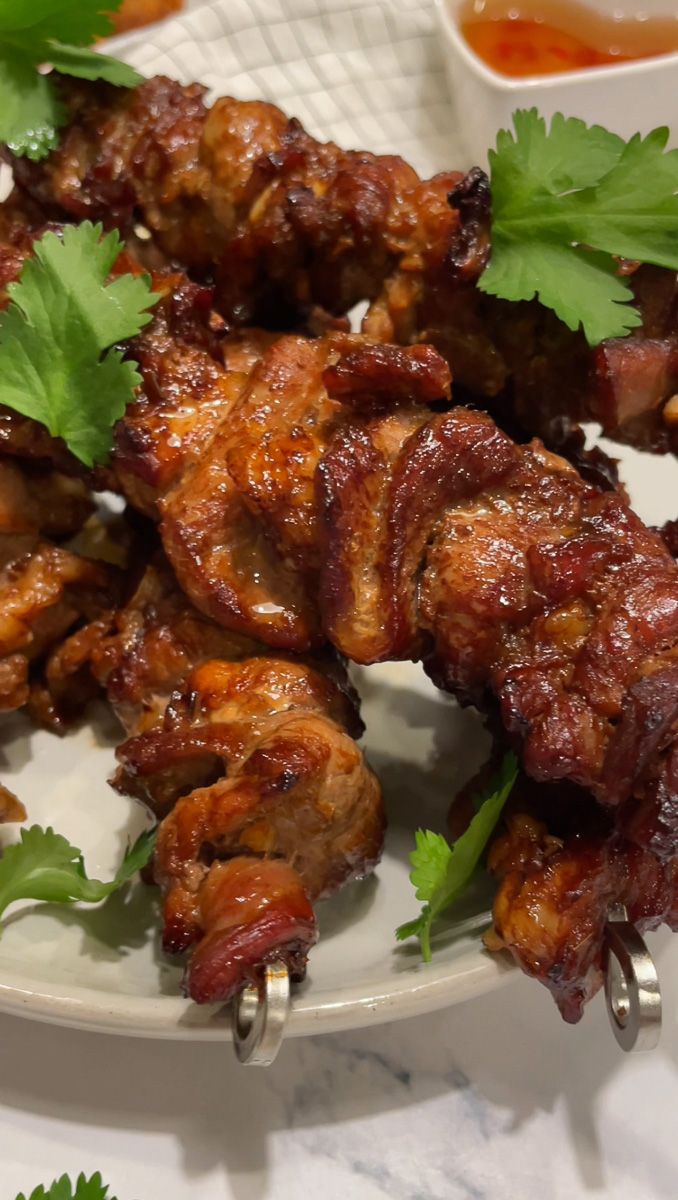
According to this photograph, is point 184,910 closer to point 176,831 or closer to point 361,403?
point 176,831

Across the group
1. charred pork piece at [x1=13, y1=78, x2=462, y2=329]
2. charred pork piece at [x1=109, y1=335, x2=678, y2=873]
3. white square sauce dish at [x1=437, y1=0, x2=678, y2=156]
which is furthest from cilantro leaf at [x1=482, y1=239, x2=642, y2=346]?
white square sauce dish at [x1=437, y1=0, x2=678, y2=156]

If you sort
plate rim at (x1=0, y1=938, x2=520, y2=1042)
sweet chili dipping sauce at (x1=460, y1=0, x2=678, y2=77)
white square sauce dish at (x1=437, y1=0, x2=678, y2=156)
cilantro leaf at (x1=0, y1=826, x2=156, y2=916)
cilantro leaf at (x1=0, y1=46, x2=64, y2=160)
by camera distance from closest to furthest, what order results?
plate rim at (x1=0, y1=938, x2=520, y2=1042) < cilantro leaf at (x1=0, y1=826, x2=156, y2=916) < cilantro leaf at (x1=0, y1=46, x2=64, y2=160) < white square sauce dish at (x1=437, y1=0, x2=678, y2=156) < sweet chili dipping sauce at (x1=460, y1=0, x2=678, y2=77)

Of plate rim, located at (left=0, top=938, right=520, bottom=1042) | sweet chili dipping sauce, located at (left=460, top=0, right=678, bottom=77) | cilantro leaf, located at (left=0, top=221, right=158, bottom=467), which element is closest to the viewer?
plate rim, located at (left=0, top=938, right=520, bottom=1042)

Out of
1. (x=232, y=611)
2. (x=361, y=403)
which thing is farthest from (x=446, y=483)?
(x=232, y=611)

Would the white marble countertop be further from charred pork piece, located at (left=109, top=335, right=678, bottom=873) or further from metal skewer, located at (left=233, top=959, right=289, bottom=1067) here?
charred pork piece, located at (left=109, top=335, right=678, bottom=873)

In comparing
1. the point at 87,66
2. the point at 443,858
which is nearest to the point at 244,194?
the point at 87,66

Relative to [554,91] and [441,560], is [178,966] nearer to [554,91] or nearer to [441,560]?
[441,560]
